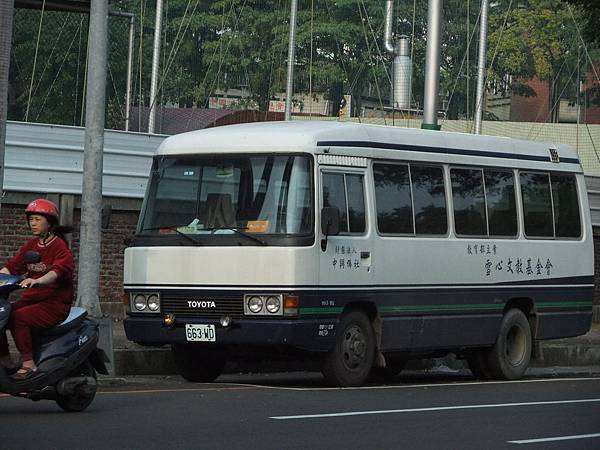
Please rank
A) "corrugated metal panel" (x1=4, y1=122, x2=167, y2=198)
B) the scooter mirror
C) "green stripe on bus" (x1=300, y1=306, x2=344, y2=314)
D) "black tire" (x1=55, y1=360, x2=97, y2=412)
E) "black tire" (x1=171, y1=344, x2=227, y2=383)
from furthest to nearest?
"corrugated metal panel" (x1=4, y1=122, x2=167, y2=198), "black tire" (x1=171, y1=344, x2=227, y2=383), "green stripe on bus" (x1=300, y1=306, x2=344, y2=314), "black tire" (x1=55, y1=360, x2=97, y2=412), the scooter mirror

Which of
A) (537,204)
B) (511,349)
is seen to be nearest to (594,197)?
(537,204)

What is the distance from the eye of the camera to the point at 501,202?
62.5 ft

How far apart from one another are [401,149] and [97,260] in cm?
364

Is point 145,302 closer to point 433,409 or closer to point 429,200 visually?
point 429,200

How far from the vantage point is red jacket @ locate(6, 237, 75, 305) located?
1227 cm

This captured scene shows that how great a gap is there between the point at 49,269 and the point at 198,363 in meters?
5.05

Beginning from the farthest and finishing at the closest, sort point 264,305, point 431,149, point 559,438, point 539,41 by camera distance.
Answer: point 539,41 < point 431,149 < point 264,305 < point 559,438

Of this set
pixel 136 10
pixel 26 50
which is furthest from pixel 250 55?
pixel 26 50

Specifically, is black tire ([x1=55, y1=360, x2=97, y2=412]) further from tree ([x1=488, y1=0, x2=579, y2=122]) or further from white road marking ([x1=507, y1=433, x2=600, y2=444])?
tree ([x1=488, y1=0, x2=579, y2=122])

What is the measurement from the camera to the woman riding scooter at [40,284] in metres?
12.1

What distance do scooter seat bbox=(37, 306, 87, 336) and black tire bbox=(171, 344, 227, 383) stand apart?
4.03 meters

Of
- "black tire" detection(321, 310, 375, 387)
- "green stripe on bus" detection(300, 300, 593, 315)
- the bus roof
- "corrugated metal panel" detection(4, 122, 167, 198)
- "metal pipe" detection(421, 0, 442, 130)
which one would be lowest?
"black tire" detection(321, 310, 375, 387)

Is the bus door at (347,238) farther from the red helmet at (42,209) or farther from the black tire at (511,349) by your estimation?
the red helmet at (42,209)

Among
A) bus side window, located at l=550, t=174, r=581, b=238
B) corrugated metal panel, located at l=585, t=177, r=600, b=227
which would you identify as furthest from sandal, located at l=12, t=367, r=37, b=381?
corrugated metal panel, located at l=585, t=177, r=600, b=227
